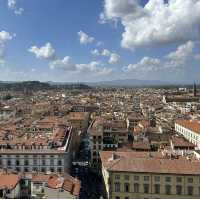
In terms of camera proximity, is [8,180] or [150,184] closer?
[8,180]

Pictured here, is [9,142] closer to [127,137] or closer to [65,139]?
[65,139]

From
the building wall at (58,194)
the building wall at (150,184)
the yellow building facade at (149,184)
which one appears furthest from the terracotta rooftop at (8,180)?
the building wall at (150,184)

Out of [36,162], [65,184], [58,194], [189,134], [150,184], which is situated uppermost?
[65,184]

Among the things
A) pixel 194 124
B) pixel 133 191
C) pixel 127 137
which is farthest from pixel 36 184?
pixel 194 124

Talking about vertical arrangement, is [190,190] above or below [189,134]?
above

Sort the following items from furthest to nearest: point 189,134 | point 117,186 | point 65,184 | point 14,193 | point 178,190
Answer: point 189,134 → point 117,186 → point 178,190 → point 14,193 → point 65,184

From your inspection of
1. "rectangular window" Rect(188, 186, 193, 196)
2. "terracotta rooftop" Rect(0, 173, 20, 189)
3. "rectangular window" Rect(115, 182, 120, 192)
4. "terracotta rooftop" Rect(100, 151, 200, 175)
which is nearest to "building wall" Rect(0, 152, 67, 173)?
"terracotta rooftop" Rect(0, 173, 20, 189)

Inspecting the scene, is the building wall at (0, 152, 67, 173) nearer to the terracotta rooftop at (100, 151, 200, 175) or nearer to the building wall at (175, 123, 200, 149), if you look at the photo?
the terracotta rooftop at (100, 151, 200, 175)

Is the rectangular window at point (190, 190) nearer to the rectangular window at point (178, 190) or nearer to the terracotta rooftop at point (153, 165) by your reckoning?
the rectangular window at point (178, 190)

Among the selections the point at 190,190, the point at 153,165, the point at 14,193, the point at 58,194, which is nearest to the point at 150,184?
the point at 153,165

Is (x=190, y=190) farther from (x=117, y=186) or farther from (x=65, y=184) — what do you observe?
(x=65, y=184)

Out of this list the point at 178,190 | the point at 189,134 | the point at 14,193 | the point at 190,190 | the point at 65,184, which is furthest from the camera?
the point at 189,134
